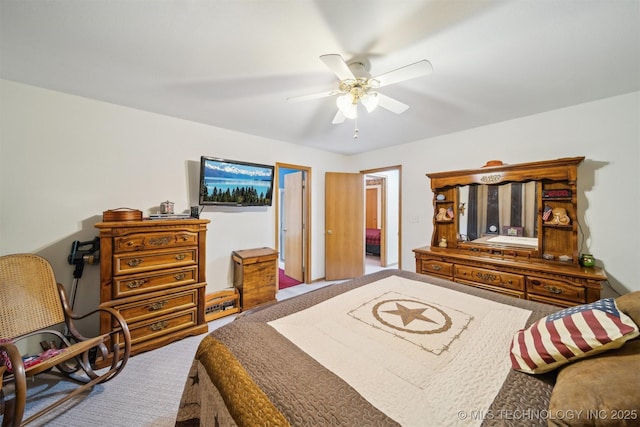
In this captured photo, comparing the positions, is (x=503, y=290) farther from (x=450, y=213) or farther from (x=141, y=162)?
(x=141, y=162)

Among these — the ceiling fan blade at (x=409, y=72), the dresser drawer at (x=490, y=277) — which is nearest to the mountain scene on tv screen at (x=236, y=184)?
the ceiling fan blade at (x=409, y=72)

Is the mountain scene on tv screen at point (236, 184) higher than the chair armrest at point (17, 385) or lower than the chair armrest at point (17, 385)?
higher

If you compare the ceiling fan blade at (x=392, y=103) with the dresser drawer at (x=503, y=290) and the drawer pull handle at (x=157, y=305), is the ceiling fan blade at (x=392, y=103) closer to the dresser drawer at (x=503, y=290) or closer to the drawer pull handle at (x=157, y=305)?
the dresser drawer at (x=503, y=290)

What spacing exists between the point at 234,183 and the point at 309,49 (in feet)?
6.46

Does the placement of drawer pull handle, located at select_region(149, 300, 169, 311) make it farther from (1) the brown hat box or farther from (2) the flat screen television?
(2) the flat screen television

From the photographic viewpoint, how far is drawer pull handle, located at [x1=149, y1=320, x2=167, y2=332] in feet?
7.07

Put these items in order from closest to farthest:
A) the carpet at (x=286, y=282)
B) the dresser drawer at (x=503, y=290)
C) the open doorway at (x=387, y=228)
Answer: the dresser drawer at (x=503, y=290), the carpet at (x=286, y=282), the open doorway at (x=387, y=228)

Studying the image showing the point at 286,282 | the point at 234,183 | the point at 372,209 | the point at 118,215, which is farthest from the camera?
the point at 372,209

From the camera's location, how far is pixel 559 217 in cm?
235

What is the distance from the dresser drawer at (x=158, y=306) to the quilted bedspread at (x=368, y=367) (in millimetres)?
1323

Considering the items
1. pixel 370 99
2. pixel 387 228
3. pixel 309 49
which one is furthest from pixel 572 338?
pixel 387 228

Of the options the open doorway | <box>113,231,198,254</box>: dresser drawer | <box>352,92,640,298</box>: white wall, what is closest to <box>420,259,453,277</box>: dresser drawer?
<box>352,92,640,298</box>: white wall

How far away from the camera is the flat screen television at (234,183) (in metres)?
2.76

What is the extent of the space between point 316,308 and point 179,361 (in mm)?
1544
